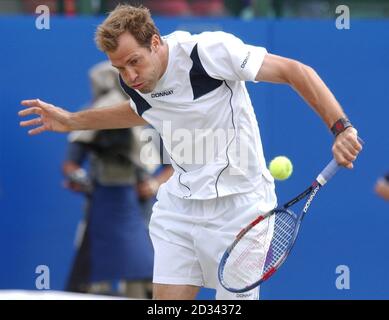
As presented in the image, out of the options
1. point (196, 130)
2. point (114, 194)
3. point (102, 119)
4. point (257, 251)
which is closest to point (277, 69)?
point (196, 130)

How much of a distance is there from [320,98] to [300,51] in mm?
2886

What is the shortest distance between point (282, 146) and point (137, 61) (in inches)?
108

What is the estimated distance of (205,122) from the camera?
15.4 feet

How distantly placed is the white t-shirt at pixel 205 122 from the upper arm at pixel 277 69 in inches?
3.4

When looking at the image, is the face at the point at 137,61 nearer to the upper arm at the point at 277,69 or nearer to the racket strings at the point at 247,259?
the upper arm at the point at 277,69

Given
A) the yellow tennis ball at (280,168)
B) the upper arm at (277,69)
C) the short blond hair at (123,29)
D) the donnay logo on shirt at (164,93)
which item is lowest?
the yellow tennis ball at (280,168)

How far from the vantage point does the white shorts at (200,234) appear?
4703mm

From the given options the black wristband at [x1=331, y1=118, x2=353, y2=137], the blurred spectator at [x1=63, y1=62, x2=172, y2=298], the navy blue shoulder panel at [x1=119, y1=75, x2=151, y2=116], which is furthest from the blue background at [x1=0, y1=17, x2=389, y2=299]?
the black wristband at [x1=331, y1=118, x2=353, y2=137]

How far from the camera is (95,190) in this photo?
6969 millimetres

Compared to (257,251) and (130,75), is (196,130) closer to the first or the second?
(130,75)

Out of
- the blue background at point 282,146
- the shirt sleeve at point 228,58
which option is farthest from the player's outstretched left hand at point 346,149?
the blue background at point 282,146

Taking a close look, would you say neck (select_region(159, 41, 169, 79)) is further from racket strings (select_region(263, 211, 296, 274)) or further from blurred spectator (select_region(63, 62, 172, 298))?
blurred spectator (select_region(63, 62, 172, 298))
